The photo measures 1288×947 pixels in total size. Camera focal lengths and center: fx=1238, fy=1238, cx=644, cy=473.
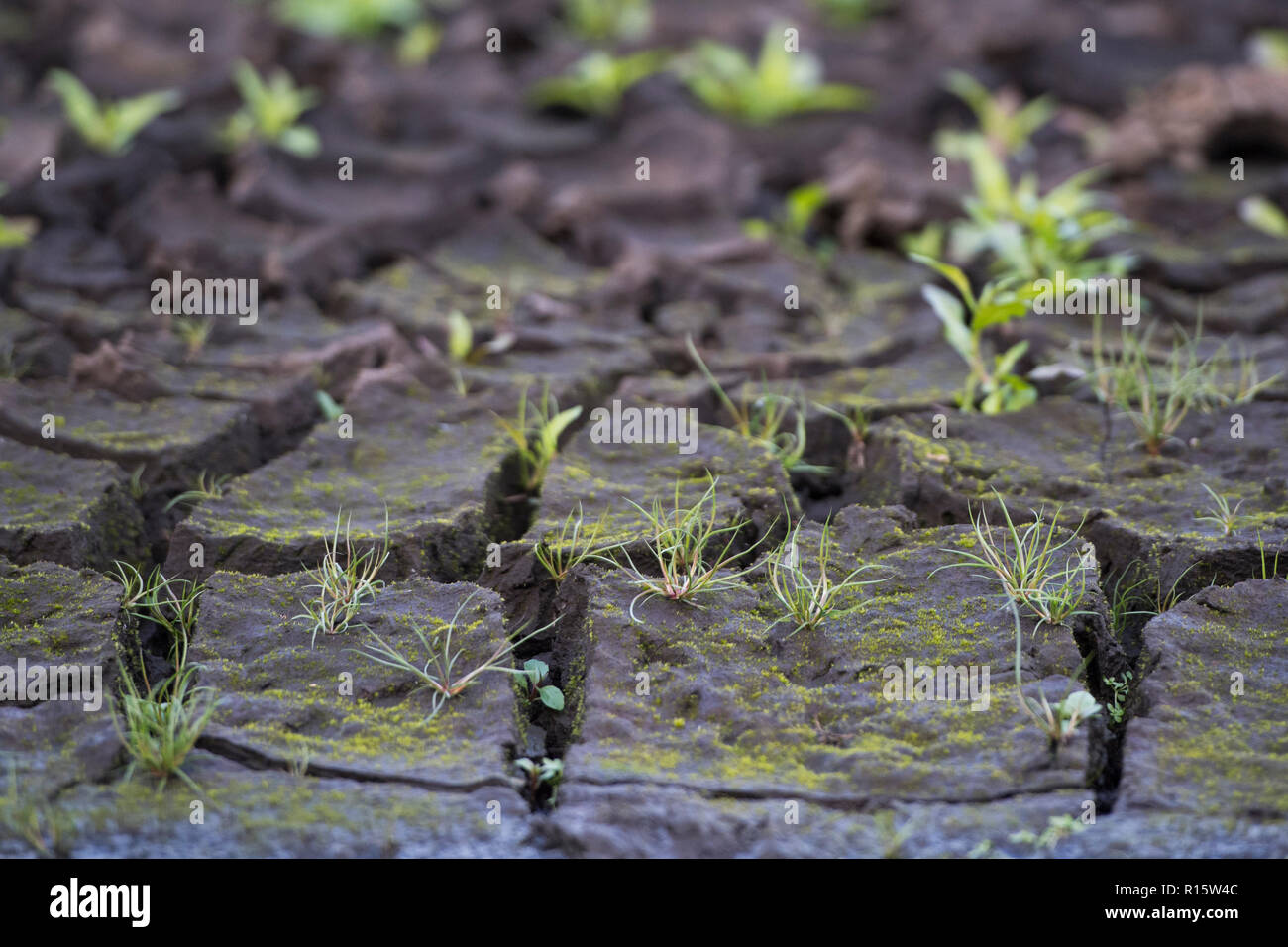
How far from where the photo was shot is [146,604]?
302 cm

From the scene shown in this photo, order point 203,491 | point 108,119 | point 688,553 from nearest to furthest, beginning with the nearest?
point 688,553 → point 203,491 → point 108,119

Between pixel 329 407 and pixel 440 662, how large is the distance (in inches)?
54.9

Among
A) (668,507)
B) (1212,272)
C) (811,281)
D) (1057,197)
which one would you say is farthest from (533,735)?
(1212,272)

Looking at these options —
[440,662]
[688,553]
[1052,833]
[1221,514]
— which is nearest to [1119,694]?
[1052,833]

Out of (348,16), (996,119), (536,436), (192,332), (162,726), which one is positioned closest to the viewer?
(162,726)

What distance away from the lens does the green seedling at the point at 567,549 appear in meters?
3.12

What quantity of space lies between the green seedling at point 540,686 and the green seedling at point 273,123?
3.29 m

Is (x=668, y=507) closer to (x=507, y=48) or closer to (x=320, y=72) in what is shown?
(x=320, y=72)

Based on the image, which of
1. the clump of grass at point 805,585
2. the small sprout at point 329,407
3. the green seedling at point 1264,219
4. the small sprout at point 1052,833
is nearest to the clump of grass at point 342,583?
the small sprout at point 329,407

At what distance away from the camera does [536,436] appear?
3818 mm

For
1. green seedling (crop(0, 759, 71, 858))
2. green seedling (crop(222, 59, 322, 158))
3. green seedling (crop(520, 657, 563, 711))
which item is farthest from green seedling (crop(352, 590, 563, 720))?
green seedling (crop(222, 59, 322, 158))

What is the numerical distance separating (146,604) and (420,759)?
91 centimetres

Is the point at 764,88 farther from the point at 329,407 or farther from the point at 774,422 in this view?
the point at 329,407

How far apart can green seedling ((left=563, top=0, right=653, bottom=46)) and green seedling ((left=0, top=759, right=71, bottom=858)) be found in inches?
212
